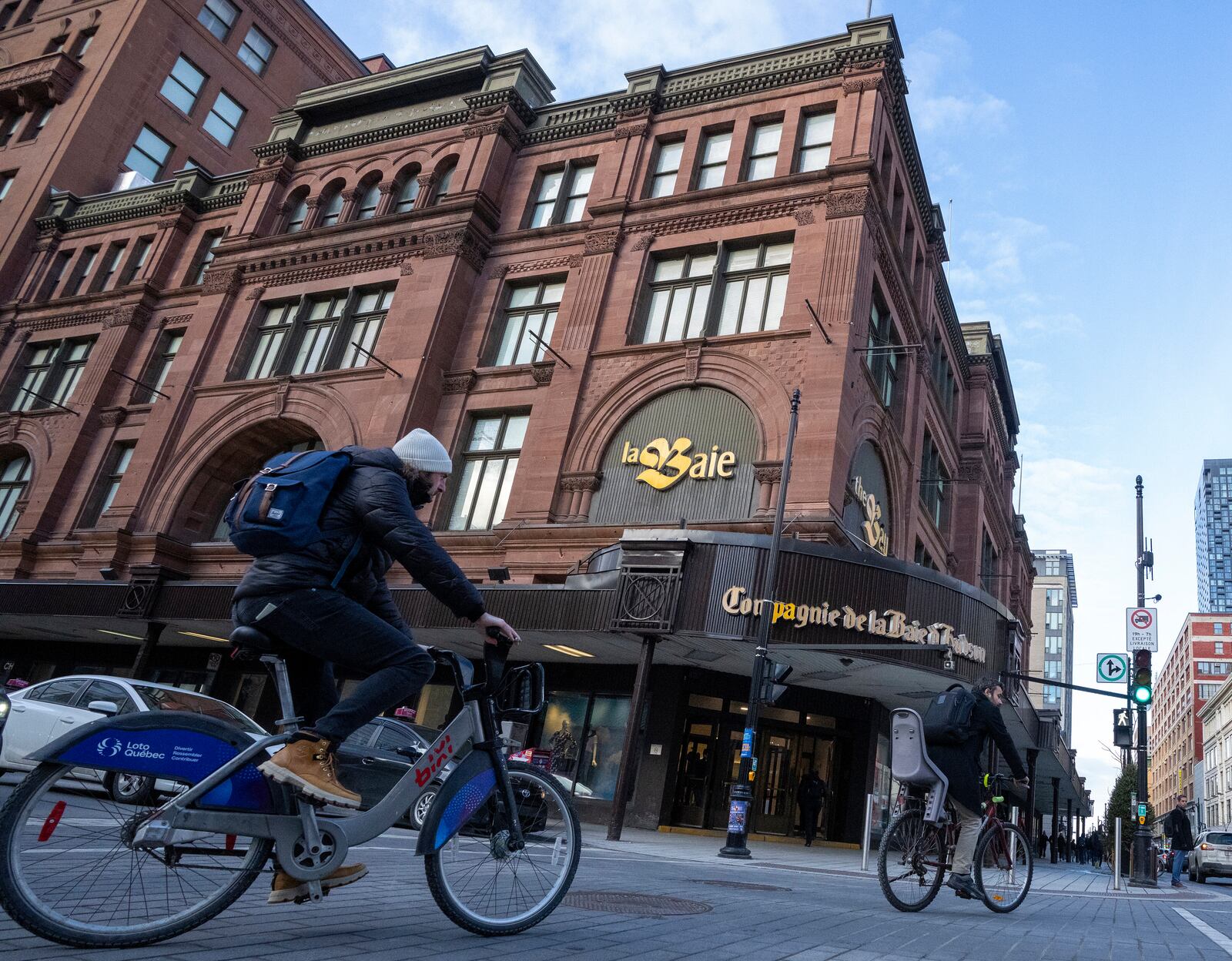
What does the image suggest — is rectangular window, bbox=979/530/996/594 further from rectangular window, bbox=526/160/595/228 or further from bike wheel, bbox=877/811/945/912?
bike wheel, bbox=877/811/945/912

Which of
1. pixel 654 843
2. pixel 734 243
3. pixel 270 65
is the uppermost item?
pixel 270 65

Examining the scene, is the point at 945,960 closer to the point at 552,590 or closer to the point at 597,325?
the point at 552,590

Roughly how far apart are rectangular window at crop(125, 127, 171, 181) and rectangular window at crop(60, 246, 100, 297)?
636cm

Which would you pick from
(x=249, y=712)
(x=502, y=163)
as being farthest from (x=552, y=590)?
(x=502, y=163)

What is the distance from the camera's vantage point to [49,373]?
37.6 metres

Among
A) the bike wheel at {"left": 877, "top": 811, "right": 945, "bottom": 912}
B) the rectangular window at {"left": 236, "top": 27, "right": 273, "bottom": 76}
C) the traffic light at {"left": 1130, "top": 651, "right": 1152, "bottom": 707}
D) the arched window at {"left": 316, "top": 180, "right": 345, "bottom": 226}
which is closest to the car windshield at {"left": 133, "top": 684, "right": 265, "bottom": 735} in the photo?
the bike wheel at {"left": 877, "top": 811, "right": 945, "bottom": 912}

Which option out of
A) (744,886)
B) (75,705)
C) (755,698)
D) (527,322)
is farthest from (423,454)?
(527,322)

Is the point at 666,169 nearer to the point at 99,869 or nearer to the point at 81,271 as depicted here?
the point at 81,271

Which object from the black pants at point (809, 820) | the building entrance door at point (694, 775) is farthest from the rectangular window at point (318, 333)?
the black pants at point (809, 820)

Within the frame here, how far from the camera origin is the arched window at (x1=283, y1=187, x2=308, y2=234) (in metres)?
34.8

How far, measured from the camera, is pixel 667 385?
983 inches

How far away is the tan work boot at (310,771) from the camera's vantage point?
3734mm

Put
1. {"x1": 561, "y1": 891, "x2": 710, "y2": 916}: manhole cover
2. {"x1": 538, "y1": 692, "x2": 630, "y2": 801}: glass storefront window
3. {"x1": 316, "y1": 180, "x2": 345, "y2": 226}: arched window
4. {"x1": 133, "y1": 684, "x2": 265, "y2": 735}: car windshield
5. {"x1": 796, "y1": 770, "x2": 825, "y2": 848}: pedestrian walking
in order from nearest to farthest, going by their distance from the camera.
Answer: {"x1": 561, "y1": 891, "x2": 710, "y2": 916}: manhole cover
{"x1": 133, "y1": 684, "x2": 265, "y2": 735}: car windshield
{"x1": 796, "y1": 770, "x2": 825, "y2": 848}: pedestrian walking
{"x1": 538, "y1": 692, "x2": 630, "y2": 801}: glass storefront window
{"x1": 316, "y1": 180, "x2": 345, "y2": 226}: arched window

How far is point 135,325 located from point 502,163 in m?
16.2
